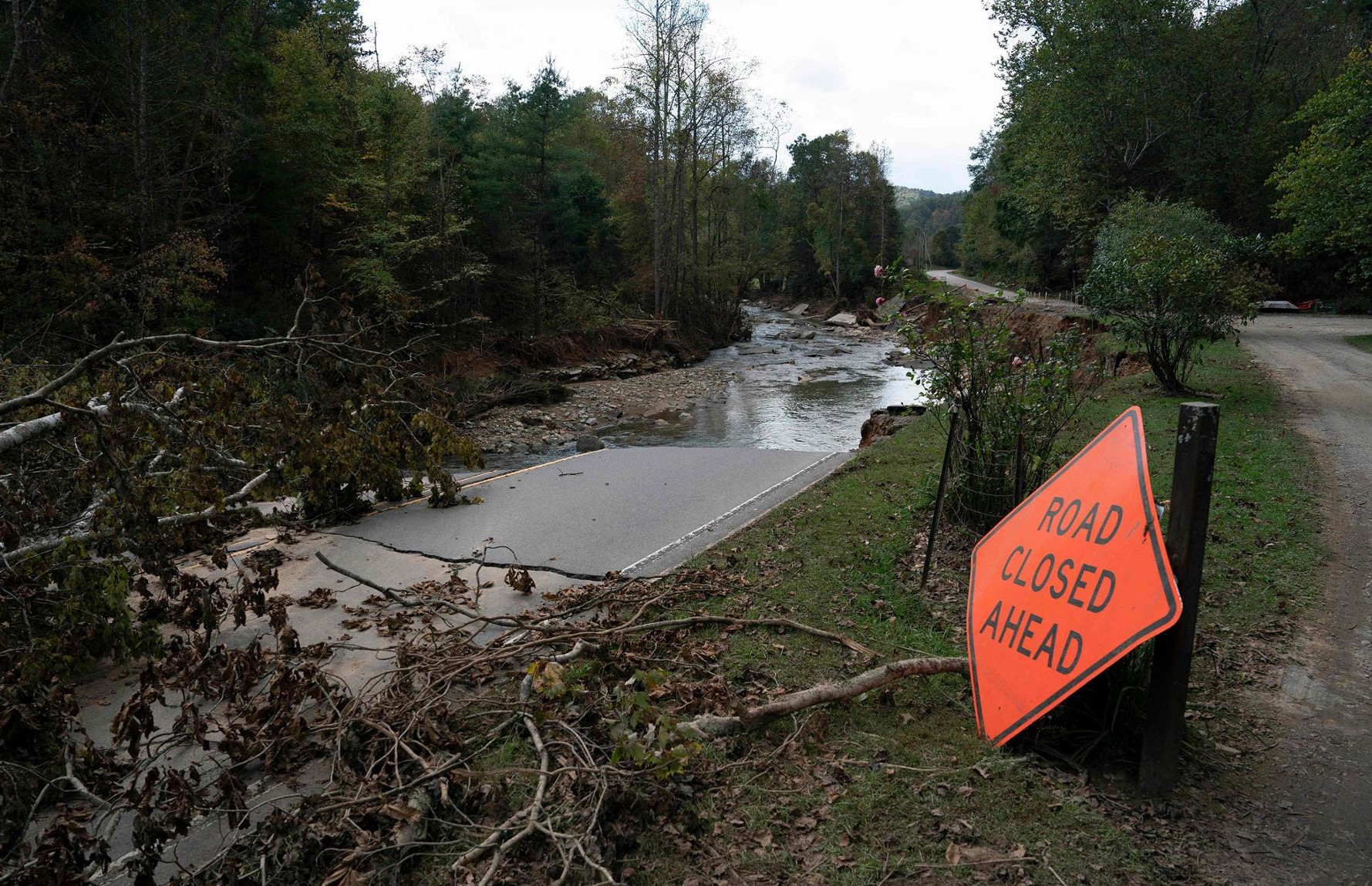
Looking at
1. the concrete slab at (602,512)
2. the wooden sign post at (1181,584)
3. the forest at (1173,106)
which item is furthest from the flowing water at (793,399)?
the forest at (1173,106)

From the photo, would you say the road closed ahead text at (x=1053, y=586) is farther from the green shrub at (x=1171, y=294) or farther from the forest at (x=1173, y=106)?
the forest at (x=1173, y=106)

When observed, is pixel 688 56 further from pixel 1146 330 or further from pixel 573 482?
pixel 573 482

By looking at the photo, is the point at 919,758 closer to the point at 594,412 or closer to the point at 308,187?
the point at 594,412

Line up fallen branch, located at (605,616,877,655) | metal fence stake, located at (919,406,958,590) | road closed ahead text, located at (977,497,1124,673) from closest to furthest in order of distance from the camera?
road closed ahead text, located at (977,497,1124,673) → fallen branch, located at (605,616,877,655) → metal fence stake, located at (919,406,958,590)

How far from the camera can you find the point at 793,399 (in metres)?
23.2

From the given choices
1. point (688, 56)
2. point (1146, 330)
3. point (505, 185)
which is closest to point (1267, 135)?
point (688, 56)

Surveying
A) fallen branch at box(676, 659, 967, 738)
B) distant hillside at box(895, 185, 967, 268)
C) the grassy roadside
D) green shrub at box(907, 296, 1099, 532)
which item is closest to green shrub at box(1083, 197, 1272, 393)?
the grassy roadside

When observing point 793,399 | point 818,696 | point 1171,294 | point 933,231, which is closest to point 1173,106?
point 793,399

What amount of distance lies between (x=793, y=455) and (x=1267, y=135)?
3748 cm

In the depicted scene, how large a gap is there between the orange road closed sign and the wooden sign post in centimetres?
11

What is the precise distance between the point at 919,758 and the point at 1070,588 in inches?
40.9

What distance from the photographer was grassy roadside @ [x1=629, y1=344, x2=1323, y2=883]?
2.99 m

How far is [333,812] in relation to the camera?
336 centimetres

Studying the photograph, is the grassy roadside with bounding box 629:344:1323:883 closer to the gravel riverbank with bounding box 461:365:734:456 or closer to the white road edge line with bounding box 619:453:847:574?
the white road edge line with bounding box 619:453:847:574
